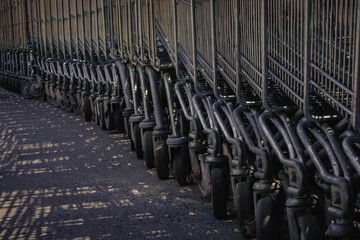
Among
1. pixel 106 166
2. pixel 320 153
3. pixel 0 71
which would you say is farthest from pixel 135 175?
pixel 0 71

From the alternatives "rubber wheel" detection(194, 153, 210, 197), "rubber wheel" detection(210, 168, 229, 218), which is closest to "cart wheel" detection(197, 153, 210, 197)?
"rubber wheel" detection(194, 153, 210, 197)

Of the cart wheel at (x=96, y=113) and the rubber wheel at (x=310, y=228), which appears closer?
the rubber wheel at (x=310, y=228)

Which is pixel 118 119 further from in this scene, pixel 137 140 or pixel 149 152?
pixel 149 152

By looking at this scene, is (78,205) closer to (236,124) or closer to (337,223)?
(236,124)

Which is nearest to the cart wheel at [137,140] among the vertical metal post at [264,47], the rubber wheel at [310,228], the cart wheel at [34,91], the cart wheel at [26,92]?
the vertical metal post at [264,47]

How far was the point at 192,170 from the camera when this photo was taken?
213 inches

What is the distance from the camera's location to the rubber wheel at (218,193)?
14.7 feet

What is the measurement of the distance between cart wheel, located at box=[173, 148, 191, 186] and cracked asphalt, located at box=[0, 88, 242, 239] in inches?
3.2

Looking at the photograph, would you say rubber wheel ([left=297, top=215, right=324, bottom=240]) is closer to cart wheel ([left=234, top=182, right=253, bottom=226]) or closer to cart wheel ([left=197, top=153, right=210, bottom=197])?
cart wheel ([left=234, top=182, right=253, bottom=226])

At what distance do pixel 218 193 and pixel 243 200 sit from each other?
0.39 m

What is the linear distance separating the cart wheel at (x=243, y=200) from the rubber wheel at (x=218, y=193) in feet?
1.11

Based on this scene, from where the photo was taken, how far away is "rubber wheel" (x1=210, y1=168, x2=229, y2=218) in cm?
449

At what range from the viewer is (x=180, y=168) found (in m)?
5.56

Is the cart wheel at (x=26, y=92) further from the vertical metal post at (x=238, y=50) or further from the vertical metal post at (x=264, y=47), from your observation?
the vertical metal post at (x=264, y=47)
